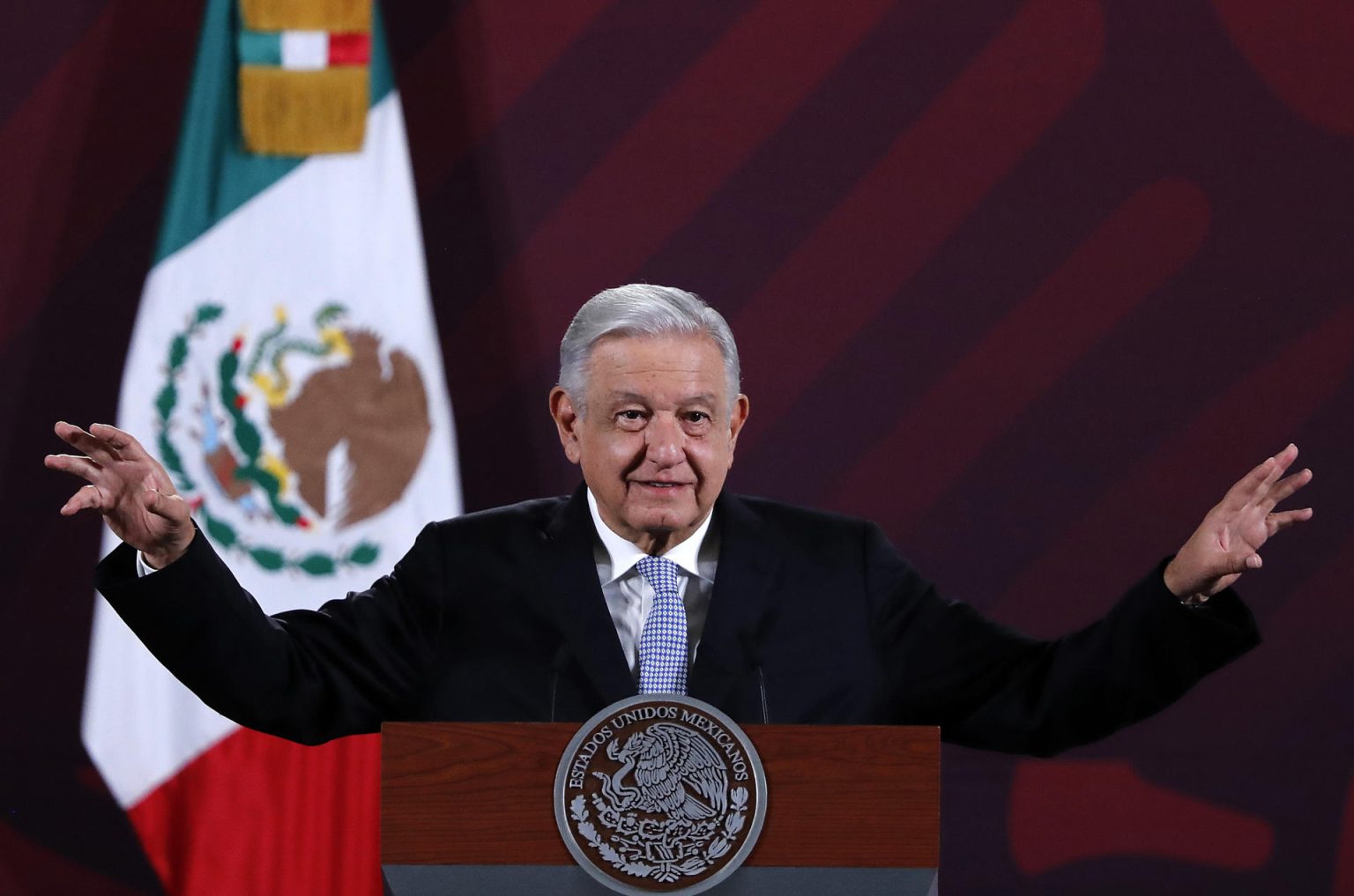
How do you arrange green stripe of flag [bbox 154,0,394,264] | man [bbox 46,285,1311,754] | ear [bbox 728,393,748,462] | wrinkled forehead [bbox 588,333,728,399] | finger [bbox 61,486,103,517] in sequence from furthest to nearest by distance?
green stripe of flag [bbox 154,0,394,264]
ear [bbox 728,393,748,462]
wrinkled forehead [bbox 588,333,728,399]
man [bbox 46,285,1311,754]
finger [bbox 61,486,103,517]

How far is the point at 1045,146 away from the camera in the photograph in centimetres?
333

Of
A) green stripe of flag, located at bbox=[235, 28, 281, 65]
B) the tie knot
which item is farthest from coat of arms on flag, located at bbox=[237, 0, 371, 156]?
the tie knot

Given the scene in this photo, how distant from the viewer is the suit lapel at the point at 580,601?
180 centimetres

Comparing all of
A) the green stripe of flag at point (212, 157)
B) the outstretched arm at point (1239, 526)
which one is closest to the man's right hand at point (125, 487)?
the outstretched arm at point (1239, 526)

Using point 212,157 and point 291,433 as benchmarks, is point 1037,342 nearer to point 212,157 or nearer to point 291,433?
point 291,433

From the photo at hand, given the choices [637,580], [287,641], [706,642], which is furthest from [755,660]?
[287,641]

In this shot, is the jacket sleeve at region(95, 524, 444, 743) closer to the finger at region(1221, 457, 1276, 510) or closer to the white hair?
the white hair

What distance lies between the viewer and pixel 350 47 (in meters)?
3.41

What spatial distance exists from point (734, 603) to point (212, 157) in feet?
6.57

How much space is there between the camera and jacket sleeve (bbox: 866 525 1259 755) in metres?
1.76

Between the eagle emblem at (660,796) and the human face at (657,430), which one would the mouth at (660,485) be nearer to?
the human face at (657,430)

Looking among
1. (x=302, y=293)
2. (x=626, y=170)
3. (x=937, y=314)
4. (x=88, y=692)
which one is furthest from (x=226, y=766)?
(x=937, y=314)

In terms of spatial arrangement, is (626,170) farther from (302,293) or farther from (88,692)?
(88,692)

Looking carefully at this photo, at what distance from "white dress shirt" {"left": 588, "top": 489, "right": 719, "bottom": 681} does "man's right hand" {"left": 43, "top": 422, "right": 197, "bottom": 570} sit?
1.74 ft
